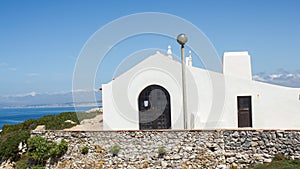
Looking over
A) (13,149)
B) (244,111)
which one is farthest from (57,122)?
(244,111)

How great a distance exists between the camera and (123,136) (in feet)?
41.2

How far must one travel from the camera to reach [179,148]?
12016 millimetres

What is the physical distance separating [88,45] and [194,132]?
5.93 meters

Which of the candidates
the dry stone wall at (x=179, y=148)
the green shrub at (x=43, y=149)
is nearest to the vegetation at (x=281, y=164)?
the dry stone wall at (x=179, y=148)

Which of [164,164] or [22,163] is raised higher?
[164,164]

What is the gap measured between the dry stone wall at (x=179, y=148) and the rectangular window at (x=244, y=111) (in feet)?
12.7

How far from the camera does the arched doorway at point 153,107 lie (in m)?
15.5

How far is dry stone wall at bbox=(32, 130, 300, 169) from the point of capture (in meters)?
11.2

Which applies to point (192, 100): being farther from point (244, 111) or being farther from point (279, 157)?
point (279, 157)

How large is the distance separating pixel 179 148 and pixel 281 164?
10.9ft

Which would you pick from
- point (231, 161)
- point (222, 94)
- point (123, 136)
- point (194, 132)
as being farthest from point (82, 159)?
point (222, 94)

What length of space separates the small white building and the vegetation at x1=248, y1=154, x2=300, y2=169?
13.4ft

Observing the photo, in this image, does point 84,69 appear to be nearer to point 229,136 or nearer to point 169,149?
point 169,149

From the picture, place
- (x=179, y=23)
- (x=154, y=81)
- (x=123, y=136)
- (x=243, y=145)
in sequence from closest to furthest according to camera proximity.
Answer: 1. (x=243, y=145)
2. (x=123, y=136)
3. (x=179, y=23)
4. (x=154, y=81)
